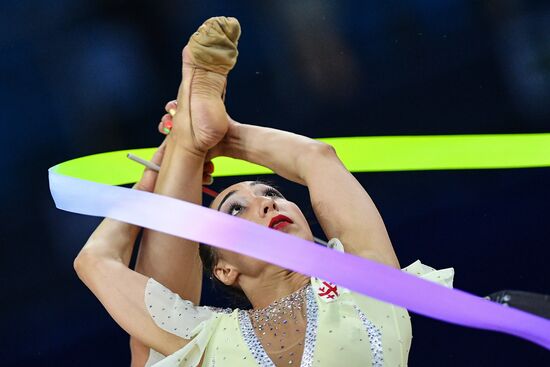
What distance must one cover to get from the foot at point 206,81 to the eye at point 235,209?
0.43ft

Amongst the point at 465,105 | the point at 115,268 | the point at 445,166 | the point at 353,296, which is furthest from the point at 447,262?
the point at 115,268

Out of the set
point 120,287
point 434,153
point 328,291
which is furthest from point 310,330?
point 434,153

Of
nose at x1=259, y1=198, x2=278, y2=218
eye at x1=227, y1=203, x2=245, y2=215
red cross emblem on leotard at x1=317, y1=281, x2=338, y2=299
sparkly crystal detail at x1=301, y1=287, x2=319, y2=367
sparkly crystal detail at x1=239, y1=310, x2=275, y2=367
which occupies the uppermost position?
nose at x1=259, y1=198, x2=278, y2=218

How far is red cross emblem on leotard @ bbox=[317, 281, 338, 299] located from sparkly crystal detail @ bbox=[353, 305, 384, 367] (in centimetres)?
4

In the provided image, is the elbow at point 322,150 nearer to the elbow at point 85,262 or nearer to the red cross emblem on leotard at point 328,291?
the red cross emblem on leotard at point 328,291

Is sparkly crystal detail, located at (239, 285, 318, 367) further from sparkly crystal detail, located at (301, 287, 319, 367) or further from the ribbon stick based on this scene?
the ribbon stick

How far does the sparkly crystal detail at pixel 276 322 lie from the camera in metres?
1.37

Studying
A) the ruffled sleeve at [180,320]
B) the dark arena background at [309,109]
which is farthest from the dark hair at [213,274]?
the dark arena background at [309,109]

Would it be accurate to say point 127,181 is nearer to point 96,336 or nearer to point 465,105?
point 96,336

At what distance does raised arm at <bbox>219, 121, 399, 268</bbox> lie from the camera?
1461 millimetres

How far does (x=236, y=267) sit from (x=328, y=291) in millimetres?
195

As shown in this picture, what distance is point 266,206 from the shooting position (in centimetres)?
153

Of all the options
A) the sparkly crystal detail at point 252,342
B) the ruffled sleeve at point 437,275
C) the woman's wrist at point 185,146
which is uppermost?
the woman's wrist at point 185,146

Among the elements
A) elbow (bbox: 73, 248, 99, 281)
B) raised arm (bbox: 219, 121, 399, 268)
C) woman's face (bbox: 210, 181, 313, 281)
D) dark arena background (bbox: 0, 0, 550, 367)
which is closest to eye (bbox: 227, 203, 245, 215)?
woman's face (bbox: 210, 181, 313, 281)
